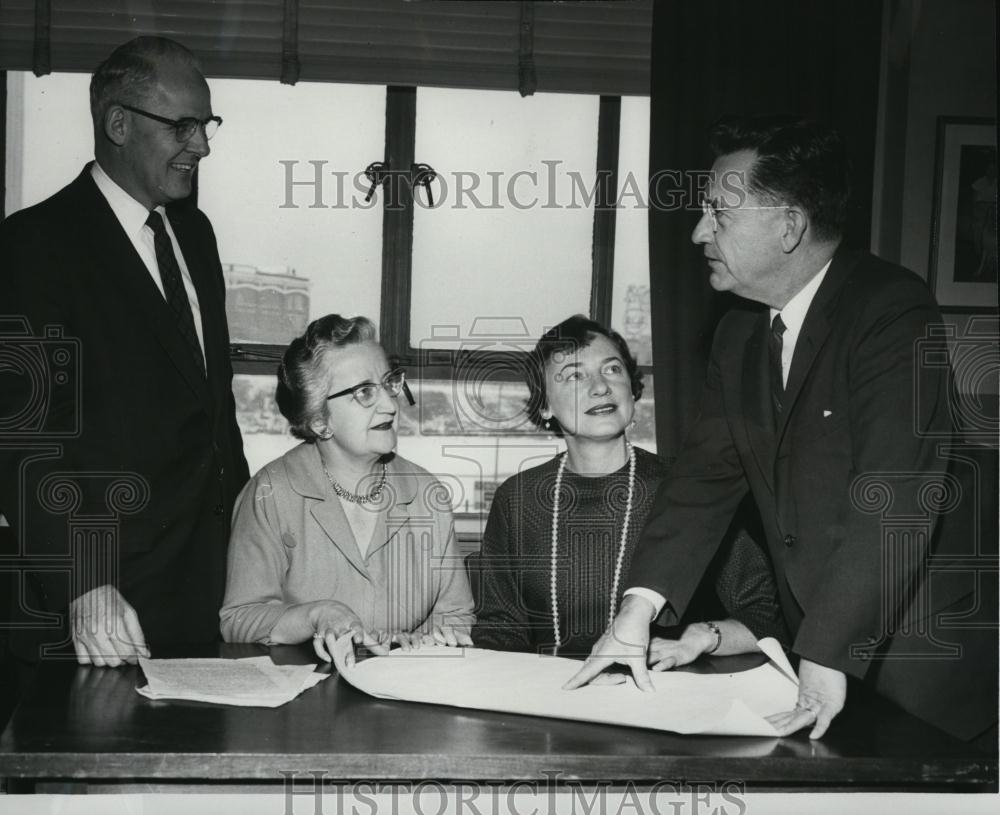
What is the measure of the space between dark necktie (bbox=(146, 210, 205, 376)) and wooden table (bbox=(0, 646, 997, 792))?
1110 mm

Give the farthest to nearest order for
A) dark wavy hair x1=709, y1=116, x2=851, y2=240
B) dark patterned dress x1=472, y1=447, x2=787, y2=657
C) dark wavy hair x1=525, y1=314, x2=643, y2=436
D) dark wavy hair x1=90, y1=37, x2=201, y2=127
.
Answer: dark wavy hair x1=525, y1=314, x2=643, y2=436 → dark wavy hair x1=90, y1=37, x2=201, y2=127 → dark patterned dress x1=472, y1=447, x2=787, y2=657 → dark wavy hair x1=709, y1=116, x2=851, y2=240

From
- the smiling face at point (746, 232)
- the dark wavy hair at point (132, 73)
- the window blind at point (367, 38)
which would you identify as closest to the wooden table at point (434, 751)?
the smiling face at point (746, 232)

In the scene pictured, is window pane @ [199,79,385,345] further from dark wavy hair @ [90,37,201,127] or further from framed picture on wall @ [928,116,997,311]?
framed picture on wall @ [928,116,997,311]

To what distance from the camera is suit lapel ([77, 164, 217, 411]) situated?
2.38 metres

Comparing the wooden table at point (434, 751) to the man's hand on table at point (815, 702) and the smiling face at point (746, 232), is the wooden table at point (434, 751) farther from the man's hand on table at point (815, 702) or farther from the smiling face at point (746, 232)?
the smiling face at point (746, 232)

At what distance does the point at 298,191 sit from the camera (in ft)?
11.1

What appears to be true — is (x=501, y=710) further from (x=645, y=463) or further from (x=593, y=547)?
(x=645, y=463)

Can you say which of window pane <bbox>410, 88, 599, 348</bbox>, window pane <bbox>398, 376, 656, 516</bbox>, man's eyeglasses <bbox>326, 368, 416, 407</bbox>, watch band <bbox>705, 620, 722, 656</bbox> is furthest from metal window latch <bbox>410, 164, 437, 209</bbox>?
watch band <bbox>705, 620, 722, 656</bbox>

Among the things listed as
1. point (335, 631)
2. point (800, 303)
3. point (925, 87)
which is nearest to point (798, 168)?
point (800, 303)

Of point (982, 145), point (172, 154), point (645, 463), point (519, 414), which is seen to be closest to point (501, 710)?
point (645, 463)

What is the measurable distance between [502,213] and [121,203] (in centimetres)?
133

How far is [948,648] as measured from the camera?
205 cm

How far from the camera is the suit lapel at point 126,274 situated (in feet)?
7.80

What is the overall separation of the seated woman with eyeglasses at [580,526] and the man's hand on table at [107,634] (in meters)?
0.77
